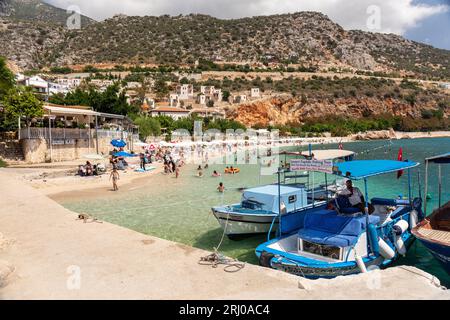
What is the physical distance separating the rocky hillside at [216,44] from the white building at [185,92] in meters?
25.0

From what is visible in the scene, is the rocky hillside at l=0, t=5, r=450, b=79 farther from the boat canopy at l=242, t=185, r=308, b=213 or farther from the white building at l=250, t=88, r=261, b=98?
the boat canopy at l=242, t=185, r=308, b=213

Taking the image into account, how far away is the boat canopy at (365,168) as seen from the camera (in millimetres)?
8406

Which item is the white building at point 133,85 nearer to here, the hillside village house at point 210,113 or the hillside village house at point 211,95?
the hillside village house at point 211,95

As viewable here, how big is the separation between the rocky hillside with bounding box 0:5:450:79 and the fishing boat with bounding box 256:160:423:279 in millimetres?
113433

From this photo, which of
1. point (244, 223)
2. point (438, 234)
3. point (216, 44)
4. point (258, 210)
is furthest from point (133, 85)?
point (438, 234)

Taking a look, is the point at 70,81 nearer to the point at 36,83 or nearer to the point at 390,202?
the point at 36,83

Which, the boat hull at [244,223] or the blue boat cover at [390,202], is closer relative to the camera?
the boat hull at [244,223]

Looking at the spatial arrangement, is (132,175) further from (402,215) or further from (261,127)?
(261,127)

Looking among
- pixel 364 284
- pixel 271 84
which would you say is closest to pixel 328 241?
pixel 364 284

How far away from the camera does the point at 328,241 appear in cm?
852

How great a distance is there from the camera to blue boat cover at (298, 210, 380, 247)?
8.47m

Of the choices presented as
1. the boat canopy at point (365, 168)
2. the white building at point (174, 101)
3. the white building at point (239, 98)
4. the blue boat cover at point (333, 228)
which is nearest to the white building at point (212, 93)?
the white building at point (239, 98)

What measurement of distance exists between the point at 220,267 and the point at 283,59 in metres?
128

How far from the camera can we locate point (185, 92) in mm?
94500
